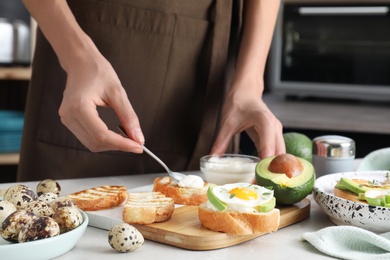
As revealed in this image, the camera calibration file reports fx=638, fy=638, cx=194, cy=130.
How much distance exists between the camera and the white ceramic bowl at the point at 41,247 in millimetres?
799

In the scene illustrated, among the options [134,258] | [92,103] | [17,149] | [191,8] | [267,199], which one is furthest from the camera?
[17,149]

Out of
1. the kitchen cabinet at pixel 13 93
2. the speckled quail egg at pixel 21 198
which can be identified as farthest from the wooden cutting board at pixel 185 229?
the kitchen cabinet at pixel 13 93

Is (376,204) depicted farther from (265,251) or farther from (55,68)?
(55,68)

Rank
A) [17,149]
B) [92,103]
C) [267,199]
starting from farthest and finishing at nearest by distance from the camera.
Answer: [17,149] < [92,103] < [267,199]

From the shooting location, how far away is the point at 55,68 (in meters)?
1.53

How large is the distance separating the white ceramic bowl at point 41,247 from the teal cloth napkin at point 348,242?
1.11 ft

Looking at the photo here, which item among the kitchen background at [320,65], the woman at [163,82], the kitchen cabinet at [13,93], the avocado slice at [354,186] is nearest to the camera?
the avocado slice at [354,186]

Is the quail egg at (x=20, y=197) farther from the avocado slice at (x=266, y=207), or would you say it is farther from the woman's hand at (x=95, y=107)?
the avocado slice at (x=266, y=207)

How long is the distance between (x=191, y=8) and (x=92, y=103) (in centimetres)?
47

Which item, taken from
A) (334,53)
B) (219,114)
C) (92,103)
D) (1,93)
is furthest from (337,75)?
(92,103)

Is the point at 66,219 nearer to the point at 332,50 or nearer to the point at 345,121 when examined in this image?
the point at 345,121

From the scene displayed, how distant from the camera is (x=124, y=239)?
0.86 meters

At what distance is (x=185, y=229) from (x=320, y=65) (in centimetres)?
196

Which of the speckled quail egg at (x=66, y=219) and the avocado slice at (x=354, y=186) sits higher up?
the avocado slice at (x=354, y=186)
